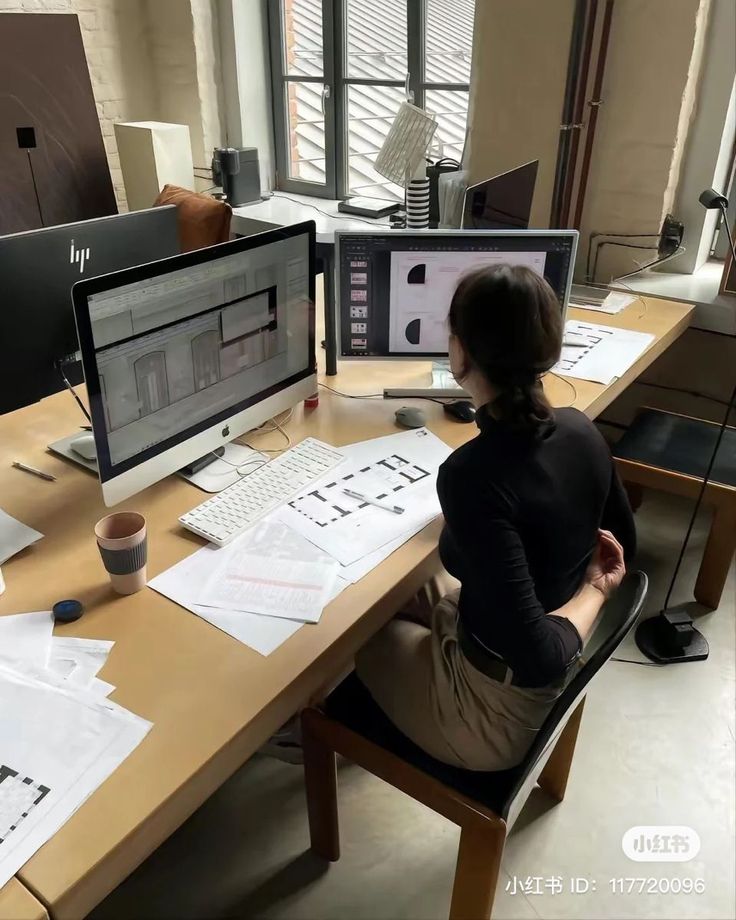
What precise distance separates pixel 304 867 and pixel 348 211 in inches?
110

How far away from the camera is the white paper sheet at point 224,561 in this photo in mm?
1061

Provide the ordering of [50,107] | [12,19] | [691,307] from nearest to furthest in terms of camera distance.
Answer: [691,307]
[12,19]
[50,107]

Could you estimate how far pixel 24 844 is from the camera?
77cm

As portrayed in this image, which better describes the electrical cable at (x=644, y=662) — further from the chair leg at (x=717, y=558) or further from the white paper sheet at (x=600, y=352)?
the white paper sheet at (x=600, y=352)

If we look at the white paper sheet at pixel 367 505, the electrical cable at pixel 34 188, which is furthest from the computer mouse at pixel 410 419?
the electrical cable at pixel 34 188

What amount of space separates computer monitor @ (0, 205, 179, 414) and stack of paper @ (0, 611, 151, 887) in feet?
1.83

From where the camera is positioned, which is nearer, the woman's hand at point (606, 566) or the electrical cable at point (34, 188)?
the woman's hand at point (606, 566)

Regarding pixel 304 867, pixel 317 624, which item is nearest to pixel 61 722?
pixel 317 624

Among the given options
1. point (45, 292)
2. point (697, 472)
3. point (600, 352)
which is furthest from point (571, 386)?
point (45, 292)

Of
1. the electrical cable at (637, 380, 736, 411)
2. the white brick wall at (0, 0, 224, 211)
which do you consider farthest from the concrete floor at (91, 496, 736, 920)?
the white brick wall at (0, 0, 224, 211)

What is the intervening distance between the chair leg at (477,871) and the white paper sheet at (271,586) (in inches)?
16.9

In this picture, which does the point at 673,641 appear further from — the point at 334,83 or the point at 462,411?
the point at 334,83

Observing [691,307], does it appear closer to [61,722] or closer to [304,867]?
[304,867]

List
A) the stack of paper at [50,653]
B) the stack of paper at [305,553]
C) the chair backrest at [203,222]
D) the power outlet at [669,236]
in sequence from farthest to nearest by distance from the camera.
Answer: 1. the chair backrest at [203,222]
2. the power outlet at [669,236]
3. the stack of paper at [305,553]
4. the stack of paper at [50,653]
